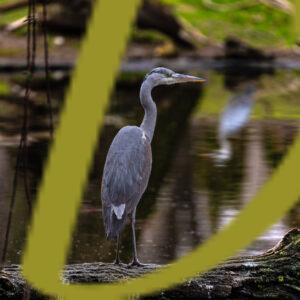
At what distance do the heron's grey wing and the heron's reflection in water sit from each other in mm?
7215

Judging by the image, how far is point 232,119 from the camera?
17875 millimetres

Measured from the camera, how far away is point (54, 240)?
3857 mm

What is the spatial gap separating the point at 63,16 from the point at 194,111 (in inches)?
276

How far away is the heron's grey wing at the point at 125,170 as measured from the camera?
6293 millimetres

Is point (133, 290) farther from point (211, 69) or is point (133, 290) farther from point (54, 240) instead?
point (211, 69)

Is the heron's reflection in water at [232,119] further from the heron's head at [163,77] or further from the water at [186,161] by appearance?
the heron's head at [163,77]

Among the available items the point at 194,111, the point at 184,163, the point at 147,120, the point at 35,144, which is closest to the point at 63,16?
the point at 194,111

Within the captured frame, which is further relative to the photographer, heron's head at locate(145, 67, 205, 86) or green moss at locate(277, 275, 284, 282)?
heron's head at locate(145, 67, 205, 86)

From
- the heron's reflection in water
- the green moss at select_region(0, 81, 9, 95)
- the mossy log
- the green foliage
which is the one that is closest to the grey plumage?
the mossy log

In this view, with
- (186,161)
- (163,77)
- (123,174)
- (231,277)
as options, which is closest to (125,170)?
(123,174)

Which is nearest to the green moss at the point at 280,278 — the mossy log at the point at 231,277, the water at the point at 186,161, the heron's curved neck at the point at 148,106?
the mossy log at the point at 231,277

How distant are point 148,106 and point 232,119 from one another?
11.3 m

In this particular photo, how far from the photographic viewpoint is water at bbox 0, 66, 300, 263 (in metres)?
9.85

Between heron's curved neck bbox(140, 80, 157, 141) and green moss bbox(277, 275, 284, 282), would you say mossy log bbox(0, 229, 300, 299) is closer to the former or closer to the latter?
green moss bbox(277, 275, 284, 282)
